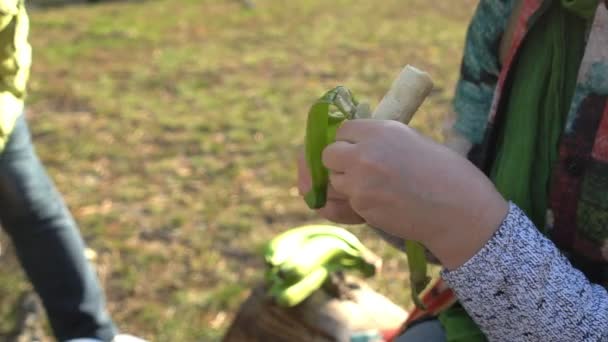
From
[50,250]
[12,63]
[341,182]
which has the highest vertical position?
[341,182]

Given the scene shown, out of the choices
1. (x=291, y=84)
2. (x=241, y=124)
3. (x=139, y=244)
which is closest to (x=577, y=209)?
(x=139, y=244)

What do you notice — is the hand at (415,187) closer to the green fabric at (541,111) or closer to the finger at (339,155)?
the finger at (339,155)

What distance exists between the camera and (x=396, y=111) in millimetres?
903

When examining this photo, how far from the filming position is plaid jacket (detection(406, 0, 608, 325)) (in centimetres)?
Answer: 93

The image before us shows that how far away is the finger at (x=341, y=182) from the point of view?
2.75 ft

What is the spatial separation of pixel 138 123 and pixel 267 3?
3146 millimetres

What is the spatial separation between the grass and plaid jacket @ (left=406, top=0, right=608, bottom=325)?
1460 mm

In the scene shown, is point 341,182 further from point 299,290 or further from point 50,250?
point 50,250

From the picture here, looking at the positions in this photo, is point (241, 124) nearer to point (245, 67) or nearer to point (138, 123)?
point (138, 123)

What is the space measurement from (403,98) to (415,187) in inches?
5.2

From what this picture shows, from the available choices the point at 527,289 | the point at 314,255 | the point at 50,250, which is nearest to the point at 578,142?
the point at 527,289

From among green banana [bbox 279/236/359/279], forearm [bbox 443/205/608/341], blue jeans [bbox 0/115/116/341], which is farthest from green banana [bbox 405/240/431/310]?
blue jeans [bbox 0/115/116/341]

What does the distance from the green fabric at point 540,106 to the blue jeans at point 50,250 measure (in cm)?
127

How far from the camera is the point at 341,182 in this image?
0.85 meters
